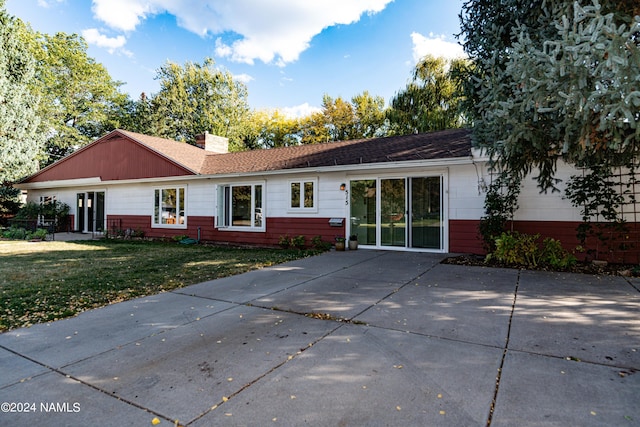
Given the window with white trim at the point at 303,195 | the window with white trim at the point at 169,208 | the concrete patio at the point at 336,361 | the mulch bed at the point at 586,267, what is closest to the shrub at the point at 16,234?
the window with white trim at the point at 169,208

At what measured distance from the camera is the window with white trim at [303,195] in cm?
1034

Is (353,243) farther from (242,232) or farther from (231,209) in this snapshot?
(231,209)

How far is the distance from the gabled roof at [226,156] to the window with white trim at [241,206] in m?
0.68

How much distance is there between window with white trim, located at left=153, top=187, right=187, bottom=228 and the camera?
1309 centimetres

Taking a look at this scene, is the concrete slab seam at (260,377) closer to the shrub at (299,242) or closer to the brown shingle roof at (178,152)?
the shrub at (299,242)

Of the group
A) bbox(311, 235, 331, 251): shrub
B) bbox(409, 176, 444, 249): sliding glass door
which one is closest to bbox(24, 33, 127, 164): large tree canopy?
bbox(311, 235, 331, 251): shrub

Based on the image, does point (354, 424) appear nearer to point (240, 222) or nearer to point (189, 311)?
point (189, 311)

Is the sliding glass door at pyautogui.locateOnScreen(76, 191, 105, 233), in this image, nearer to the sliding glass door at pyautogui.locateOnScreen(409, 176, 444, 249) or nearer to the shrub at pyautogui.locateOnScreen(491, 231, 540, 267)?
the sliding glass door at pyautogui.locateOnScreen(409, 176, 444, 249)

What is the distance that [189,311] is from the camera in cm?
411

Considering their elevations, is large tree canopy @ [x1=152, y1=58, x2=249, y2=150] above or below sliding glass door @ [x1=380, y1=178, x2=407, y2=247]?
above

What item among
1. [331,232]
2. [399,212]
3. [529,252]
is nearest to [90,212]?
[331,232]

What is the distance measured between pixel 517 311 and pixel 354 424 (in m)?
2.99

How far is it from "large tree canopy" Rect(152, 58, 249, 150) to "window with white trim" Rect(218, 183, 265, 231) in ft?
69.5

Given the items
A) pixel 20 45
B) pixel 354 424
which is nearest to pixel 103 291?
pixel 354 424
